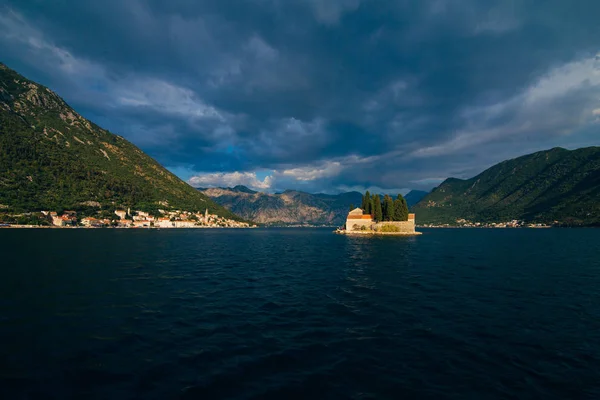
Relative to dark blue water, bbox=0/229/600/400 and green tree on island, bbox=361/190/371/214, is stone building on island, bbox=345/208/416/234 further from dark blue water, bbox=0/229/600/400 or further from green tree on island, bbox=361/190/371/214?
dark blue water, bbox=0/229/600/400

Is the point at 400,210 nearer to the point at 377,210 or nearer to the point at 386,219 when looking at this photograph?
the point at 386,219

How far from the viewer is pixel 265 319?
56.9 ft

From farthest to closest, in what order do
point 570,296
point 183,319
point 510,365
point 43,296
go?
point 570,296, point 43,296, point 183,319, point 510,365

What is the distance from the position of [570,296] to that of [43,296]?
144 feet

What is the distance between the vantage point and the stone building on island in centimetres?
14988

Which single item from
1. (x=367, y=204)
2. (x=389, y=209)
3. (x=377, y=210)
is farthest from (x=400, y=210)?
(x=367, y=204)

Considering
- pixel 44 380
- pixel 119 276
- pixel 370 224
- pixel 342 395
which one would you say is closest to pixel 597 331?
pixel 342 395

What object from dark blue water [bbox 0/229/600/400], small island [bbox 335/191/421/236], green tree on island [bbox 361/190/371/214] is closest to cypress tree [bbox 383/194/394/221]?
small island [bbox 335/191/421/236]

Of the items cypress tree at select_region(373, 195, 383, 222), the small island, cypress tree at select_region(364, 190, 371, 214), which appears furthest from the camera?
cypress tree at select_region(364, 190, 371, 214)

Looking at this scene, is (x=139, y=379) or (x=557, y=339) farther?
(x=557, y=339)

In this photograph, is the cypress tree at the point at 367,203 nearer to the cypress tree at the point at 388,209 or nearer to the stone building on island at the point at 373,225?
the stone building on island at the point at 373,225

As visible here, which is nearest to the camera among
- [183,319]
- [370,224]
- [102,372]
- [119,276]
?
[102,372]

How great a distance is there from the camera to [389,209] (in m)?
150

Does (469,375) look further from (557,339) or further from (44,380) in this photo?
(44,380)
